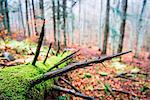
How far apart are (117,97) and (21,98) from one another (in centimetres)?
566

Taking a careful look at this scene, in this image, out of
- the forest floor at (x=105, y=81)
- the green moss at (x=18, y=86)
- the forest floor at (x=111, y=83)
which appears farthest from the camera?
the forest floor at (x=111, y=83)

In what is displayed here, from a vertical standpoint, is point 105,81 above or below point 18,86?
below

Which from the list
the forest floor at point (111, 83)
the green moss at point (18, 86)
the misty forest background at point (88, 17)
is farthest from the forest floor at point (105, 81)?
the green moss at point (18, 86)

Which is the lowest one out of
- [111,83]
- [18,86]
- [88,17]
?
[111,83]

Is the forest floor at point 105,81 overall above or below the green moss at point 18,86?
below

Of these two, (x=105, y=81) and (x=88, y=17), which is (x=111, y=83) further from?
(x=88, y=17)

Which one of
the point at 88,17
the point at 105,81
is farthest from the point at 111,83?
the point at 88,17

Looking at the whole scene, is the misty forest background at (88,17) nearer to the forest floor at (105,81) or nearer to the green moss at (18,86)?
the forest floor at (105,81)

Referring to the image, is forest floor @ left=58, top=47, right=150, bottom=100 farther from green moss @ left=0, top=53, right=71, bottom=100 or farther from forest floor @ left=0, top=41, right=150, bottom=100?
green moss @ left=0, top=53, right=71, bottom=100

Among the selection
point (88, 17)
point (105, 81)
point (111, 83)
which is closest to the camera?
point (111, 83)

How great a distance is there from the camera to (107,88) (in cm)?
821

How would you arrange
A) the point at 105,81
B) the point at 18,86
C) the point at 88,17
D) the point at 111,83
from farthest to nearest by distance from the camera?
the point at 88,17, the point at 105,81, the point at 111,83, the point at 18,86

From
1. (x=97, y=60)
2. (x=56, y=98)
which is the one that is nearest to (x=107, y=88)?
(x=56, y=98)

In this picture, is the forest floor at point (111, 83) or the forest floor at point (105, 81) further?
the forest floor at point (111, 83)
